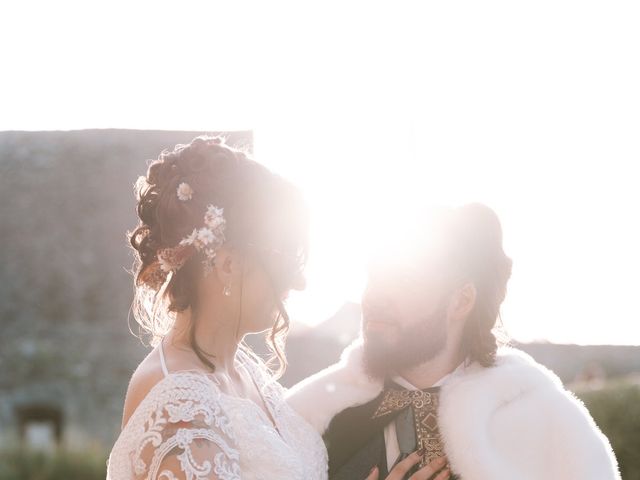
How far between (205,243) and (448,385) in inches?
50.8

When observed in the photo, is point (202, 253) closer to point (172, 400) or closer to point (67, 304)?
point (172, 400)

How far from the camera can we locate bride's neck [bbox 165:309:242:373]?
3.39m

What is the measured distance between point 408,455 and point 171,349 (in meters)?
1.19

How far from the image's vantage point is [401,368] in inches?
163

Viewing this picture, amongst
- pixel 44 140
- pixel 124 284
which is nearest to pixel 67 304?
pixel 124 284

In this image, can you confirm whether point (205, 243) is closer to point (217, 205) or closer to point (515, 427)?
point (217, 205)

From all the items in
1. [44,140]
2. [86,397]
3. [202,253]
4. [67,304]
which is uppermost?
[202,253]

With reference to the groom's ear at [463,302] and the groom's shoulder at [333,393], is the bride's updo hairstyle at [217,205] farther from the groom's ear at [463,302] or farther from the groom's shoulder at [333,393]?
the groom's ear at [463,302]

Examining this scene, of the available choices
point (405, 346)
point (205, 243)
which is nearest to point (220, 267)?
point (205, 243)

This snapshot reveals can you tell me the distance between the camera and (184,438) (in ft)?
9.78

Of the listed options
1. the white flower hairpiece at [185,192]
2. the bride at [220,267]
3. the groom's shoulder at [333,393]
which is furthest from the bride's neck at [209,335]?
the groom's shoulder at [333,393]

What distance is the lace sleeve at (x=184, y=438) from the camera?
296 centimetres

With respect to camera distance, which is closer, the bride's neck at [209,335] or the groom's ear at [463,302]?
the bride's neck at [209,335]

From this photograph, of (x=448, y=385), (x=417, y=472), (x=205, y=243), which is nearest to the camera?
(x=205, y=243)
